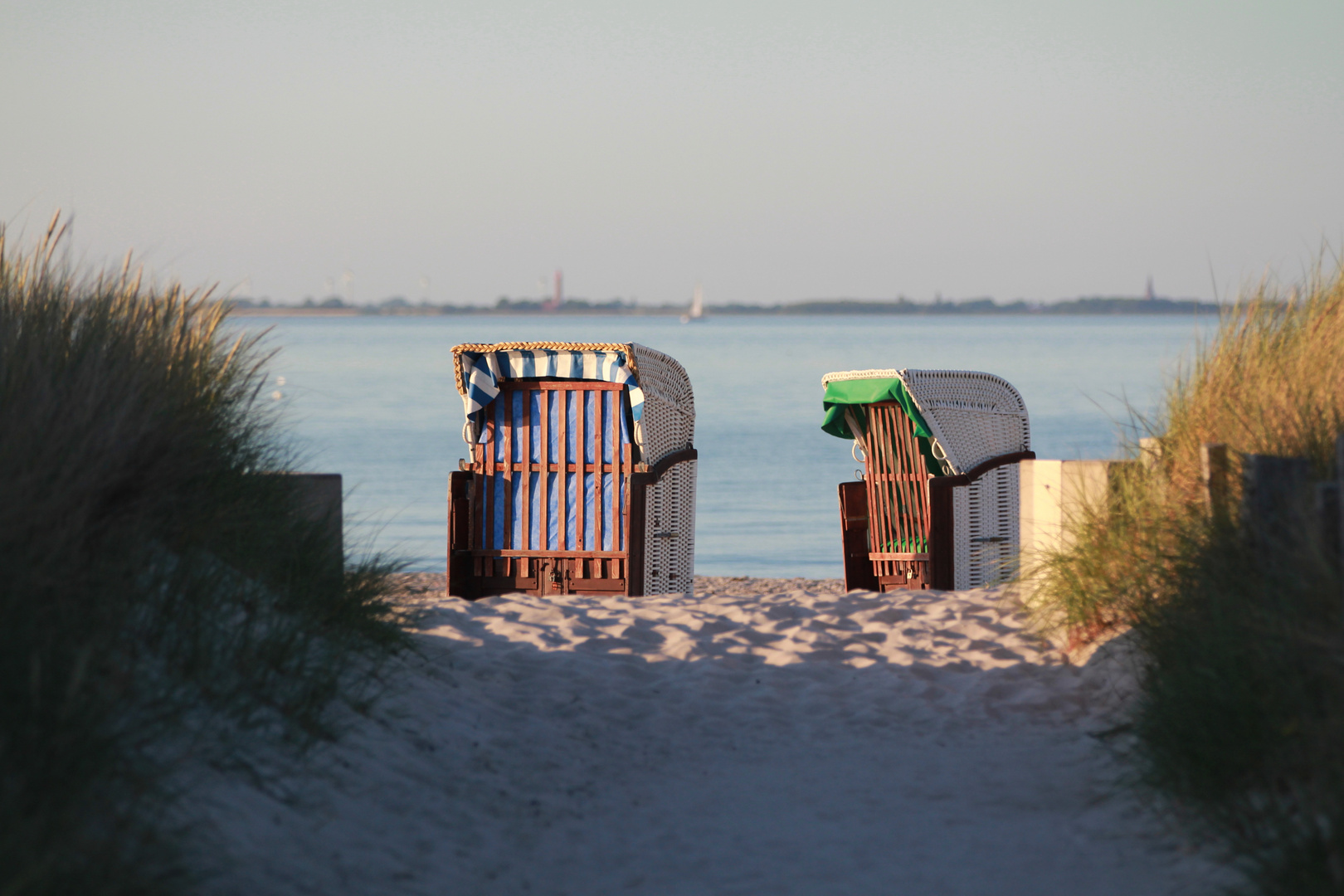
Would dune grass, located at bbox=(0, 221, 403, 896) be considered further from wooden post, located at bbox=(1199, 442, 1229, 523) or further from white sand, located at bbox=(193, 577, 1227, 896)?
wooden post, located at bbox=(1199, 442, 1229, 523)

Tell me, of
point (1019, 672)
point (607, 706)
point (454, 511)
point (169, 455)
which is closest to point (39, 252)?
point (169, 455)

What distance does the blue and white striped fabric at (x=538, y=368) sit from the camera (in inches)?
291

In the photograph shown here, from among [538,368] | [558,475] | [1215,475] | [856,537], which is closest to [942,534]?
[856,537]

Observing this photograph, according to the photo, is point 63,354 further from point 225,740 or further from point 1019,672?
point 1019,672

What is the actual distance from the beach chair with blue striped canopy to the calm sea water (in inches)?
22.5

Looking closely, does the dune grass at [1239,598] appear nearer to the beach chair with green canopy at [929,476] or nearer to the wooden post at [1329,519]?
the wooden post at [1329,519]

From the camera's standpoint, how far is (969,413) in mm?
7812

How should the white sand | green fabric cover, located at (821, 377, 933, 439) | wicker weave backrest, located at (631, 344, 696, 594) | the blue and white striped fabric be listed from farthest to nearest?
green fabric cover, located at (821, 377, 933, 439), wicker weave backrest, located at (631, 344, 696, 594), the blue and white striped fabric, the white sand

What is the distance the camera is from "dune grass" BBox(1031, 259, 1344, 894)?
Answer: 272 centimetres

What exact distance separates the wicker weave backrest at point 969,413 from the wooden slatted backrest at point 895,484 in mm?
356

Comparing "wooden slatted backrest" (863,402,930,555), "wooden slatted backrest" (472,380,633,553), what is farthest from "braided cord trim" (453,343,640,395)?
"wooden slatted backrest" (863,402,930,555)

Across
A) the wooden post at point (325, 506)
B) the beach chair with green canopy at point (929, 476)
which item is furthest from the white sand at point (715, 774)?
the beach chair with green canopy at point (929, 476)

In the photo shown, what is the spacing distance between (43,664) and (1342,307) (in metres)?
5.05

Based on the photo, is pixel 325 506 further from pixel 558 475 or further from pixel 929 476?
pixel 929 476
